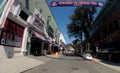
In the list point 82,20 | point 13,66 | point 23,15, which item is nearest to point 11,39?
point 23,15

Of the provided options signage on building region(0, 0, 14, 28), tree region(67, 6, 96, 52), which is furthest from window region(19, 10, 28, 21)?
tree region(67, 6, 96, 52)

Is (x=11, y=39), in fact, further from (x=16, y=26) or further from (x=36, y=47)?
(x=36, y=47)

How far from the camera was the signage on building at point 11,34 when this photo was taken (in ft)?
80.7

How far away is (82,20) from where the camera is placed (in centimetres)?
6712

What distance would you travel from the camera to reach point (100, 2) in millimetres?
32344

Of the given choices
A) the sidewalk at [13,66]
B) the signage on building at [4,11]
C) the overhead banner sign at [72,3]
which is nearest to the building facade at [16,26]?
the signage on building at [4,11]

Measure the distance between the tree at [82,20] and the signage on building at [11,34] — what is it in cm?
3465

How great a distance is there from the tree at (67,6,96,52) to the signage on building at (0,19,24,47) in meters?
34.7

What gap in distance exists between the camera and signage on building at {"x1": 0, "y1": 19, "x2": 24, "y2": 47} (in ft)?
80.7

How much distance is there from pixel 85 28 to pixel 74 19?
14.7ft

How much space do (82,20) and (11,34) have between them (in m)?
42.1

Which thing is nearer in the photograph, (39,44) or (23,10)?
(23,10)

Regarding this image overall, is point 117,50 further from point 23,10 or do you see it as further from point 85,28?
point 85,28

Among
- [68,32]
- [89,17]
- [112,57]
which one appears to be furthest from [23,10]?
[68,32]
